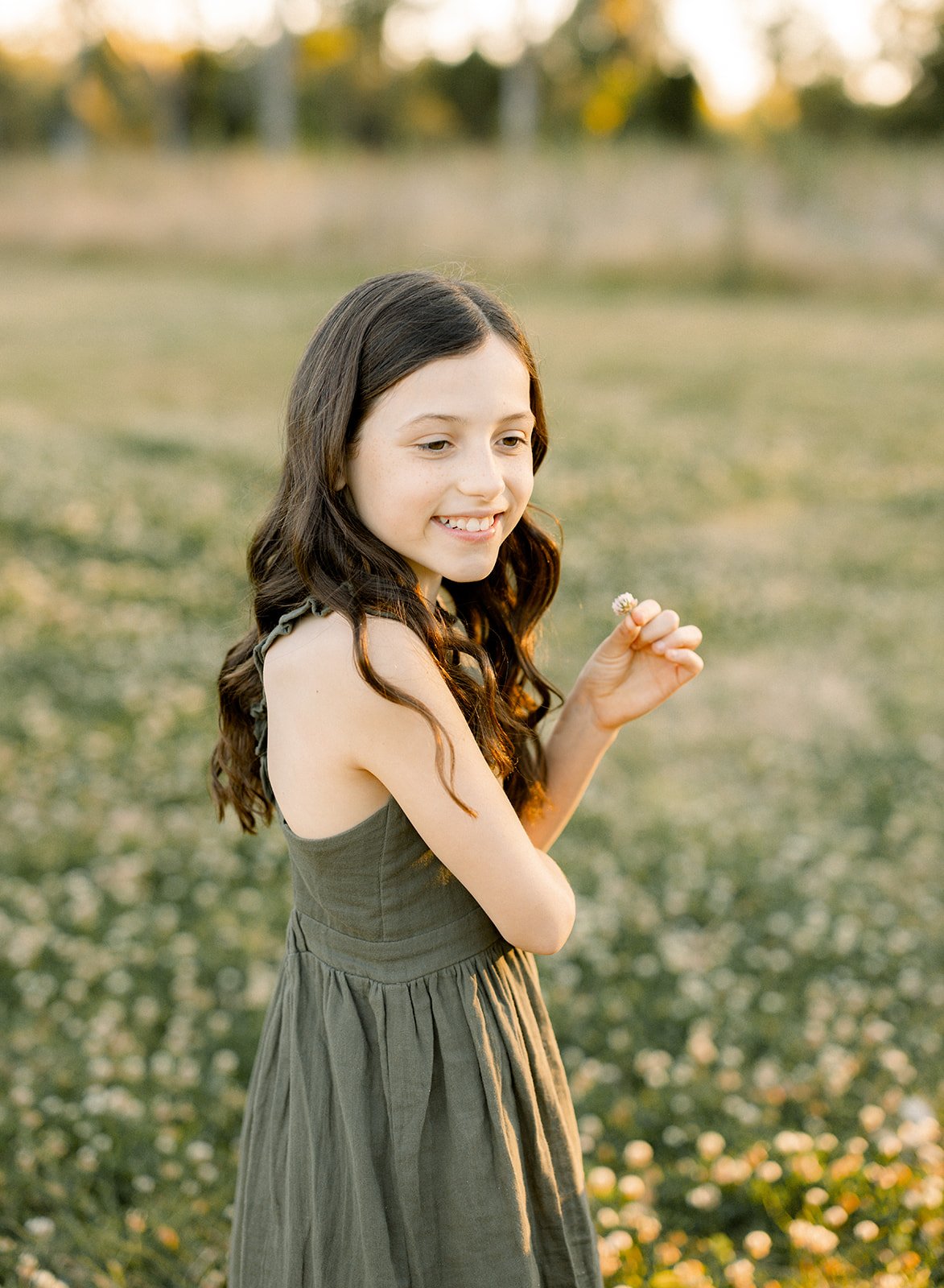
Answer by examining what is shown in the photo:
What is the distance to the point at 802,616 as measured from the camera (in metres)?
8.06

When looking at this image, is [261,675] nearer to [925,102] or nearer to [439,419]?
[439,419]

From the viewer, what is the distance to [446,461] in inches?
69.6

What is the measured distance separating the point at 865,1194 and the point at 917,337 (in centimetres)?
1570

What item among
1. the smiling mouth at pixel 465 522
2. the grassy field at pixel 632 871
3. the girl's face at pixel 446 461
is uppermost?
the girl's face at pixel 446 461

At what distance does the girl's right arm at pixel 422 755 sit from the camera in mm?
1720

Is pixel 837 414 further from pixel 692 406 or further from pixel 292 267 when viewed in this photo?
pixel 292 267

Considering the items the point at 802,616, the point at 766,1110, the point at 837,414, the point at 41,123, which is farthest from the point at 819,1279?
the point at 41,123

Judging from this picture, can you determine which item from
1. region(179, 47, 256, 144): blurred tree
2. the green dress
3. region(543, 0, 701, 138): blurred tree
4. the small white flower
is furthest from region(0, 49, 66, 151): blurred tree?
the green dress

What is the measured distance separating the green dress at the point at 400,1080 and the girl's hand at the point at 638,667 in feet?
1.45

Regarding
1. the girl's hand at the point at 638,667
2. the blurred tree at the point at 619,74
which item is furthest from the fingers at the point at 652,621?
the blurred tree at the point at 619,74

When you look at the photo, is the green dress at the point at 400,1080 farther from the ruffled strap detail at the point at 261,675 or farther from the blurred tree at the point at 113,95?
the blurred tree at the point at 113,95

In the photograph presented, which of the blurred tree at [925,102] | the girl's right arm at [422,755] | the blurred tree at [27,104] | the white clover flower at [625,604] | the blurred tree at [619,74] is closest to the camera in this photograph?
the girl's right arm at [422,755]

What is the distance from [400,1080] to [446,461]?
95 centimetres

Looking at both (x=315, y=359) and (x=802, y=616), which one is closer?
(x=315, y=359)
